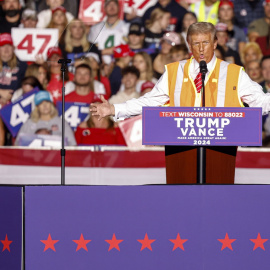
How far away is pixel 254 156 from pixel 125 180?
1364 mm

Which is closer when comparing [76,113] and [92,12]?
[76,113]

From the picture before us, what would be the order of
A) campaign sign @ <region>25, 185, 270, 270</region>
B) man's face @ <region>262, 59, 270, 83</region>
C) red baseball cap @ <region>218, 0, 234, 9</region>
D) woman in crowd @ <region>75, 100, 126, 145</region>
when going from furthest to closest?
1. red baseball cap @ <region>218, 0, 234, 9</region>
2. man's face @ <region>262, 59, 270, 83</region>
3. woman in crowd @ <region>75, 100, 126, 145</region>
4. campaign sign @ <region>25, 185, 270, 270</region>

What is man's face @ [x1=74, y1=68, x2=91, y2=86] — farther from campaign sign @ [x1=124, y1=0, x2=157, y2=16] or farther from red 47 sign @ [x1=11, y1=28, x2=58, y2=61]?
campaign sign @ [x1=124, y1=0, x2=157, y2=16]

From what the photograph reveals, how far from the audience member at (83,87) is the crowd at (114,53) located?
0.03 feet

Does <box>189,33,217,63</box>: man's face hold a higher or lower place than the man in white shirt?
higher

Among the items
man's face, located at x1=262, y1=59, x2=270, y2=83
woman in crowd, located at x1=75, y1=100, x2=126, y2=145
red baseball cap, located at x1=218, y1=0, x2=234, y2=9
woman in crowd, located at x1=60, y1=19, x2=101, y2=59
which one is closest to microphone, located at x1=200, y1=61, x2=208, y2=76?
woman in crowd, located at x1=60, y1=19, x2=101, y2=59

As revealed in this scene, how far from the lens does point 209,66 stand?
11.6ft

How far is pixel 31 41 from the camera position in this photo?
747cm

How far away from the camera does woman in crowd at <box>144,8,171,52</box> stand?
739 centimetres

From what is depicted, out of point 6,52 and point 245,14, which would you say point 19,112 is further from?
point 245,14

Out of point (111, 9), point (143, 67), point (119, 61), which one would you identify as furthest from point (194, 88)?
point (111, 9)

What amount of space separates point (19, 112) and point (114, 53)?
3.94 feet

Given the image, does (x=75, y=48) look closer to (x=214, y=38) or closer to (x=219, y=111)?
(x=214, y=38)

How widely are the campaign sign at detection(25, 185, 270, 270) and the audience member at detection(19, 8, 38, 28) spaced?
475cm
